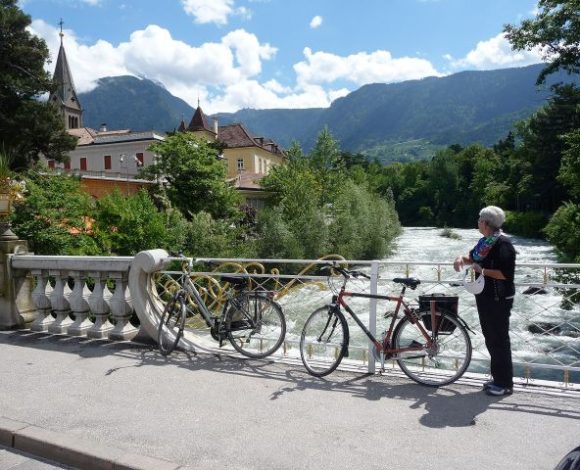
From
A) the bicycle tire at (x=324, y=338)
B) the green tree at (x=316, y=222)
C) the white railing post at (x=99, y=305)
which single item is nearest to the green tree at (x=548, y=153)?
the green tree at (x=316, y=222)

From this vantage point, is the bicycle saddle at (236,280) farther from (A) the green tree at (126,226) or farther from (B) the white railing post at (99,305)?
(A) the green tree at (126,226)

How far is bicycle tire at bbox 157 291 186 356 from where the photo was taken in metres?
6.20

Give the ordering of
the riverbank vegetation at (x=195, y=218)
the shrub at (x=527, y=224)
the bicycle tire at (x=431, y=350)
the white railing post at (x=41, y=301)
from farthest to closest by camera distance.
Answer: the shrub at (x=527, y=224) → the riverbank vegetation at (x=195, y=218) → the white railing post at (x=41, y=301) → the bicycle tire at (x=431, y=350)

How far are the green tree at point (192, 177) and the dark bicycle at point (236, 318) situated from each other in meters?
21.9

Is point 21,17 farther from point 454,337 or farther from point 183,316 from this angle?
point 454,337

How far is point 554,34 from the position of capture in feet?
77.6

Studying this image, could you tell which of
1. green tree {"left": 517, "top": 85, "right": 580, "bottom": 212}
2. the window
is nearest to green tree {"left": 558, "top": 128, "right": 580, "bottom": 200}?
green tree {"left": 517, "top": 85, "right": 580, "bottom": 212}

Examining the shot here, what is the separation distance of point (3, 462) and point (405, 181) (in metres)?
102

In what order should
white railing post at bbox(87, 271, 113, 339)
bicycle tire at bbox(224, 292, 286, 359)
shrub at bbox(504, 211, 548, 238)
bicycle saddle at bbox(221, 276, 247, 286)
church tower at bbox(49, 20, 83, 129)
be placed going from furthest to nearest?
1. church tower at bbox(49, 20, 83, 129)
2. shrub at bbox(504, 211, 548, 238)
3. white railing post at bbox(87, 271, 113, 339)
4. bicycle saddle at bbox(221, 276, 247, 286)
5. bicycle tire at bbox(224, 292, 286, 359)

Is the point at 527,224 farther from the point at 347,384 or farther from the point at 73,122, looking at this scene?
the point at 73,122

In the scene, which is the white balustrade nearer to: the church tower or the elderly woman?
the elderly woman

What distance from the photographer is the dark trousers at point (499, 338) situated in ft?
15.6

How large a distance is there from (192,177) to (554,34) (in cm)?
1908

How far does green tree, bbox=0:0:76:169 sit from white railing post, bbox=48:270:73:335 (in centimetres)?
2951
